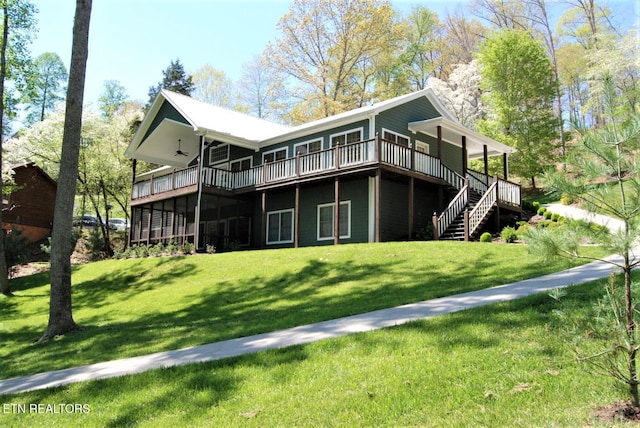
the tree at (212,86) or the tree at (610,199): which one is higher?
the tree at (212,86)

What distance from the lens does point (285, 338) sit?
7.21 meters

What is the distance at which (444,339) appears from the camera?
5930mm

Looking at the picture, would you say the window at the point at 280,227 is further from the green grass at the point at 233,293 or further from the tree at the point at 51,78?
the tree at the point at 51,78

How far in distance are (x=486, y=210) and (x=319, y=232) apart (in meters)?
6.92

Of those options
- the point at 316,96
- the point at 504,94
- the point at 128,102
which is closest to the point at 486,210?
the point at 504,94

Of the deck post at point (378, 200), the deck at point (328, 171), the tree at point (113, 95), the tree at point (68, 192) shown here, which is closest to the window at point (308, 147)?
the deck at point (328, 171)

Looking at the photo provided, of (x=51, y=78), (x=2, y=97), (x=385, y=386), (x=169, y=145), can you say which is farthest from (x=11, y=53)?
(x=51, y=78)

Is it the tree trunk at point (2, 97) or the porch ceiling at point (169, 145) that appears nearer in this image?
the tree trunk at point (2, 97)

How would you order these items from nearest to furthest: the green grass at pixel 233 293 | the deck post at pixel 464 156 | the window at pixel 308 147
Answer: the green grass at pixel 233 293 < the window at pixel 308 147 < the deck post at pixel 464 156

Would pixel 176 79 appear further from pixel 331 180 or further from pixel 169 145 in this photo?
pixel 331 180

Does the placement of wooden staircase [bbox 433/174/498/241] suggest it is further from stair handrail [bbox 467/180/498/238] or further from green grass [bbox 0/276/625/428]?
green grass [bbox 0/276/625/428]

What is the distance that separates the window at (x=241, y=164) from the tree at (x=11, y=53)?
381 inches

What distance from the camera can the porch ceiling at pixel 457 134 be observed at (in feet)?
68.4

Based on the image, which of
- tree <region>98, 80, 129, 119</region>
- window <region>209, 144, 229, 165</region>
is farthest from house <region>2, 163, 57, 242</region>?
window <region>209, 144, 229, 165</region>
